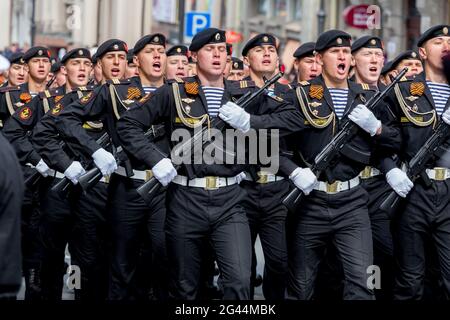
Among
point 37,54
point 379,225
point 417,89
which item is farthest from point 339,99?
point 37,54

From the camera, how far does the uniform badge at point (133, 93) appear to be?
10945 mm

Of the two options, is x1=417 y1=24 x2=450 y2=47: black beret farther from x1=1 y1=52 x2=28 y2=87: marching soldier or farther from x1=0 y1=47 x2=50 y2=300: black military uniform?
x1=1 y1=52 x2=28 y2=87: marching soldier

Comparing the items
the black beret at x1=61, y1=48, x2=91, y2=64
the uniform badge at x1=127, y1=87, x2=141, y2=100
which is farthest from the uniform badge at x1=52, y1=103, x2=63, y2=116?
the black beret at x1=61, y1=48, x2=91, y2=64

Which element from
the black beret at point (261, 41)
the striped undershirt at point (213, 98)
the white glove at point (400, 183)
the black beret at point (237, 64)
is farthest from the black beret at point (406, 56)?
the striped undershirt at point (213, 98)

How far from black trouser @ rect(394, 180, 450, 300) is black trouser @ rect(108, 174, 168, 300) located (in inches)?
67.7

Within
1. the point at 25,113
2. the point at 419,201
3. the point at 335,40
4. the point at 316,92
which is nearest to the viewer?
the point at 419,201

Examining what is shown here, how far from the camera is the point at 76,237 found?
1153cm

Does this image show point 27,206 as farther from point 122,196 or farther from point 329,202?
point 329,202

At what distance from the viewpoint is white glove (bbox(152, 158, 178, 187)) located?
9492 mm

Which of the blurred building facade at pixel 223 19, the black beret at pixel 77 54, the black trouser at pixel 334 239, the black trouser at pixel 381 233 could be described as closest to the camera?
the black trouser at pixel 334 239

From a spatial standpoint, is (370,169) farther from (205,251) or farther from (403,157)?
(205,251)

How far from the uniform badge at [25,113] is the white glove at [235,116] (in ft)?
9.90

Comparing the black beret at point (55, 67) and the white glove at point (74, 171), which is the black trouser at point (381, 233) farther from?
the black beret at point (55, 67)

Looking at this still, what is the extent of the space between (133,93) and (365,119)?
1914mm
